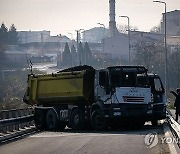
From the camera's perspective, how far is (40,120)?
2659 centimetres

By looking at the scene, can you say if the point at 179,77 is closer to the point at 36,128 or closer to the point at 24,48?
the point at 36,128

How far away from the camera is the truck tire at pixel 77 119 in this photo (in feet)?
78.3

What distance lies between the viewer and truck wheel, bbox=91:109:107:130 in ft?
74.3

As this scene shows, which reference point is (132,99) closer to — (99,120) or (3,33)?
(99,120)

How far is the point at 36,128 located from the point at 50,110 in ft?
4.23

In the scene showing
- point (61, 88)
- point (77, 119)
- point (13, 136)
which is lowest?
point (13, 136)

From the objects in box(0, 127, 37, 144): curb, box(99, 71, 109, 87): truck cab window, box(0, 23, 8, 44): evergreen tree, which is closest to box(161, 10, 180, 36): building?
box(0, 23, 8, 44): evergreen tree

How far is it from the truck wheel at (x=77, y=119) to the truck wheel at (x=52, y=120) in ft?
3.88

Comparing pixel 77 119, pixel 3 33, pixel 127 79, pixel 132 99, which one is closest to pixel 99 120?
pixel 77 119

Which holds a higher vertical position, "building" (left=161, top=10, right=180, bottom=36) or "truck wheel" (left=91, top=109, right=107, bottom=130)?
"building" (left=161, top=10, right=180, bottom=36)

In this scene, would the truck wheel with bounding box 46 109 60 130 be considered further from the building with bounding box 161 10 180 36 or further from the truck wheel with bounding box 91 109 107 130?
the building with bounding box 161 10 180 36

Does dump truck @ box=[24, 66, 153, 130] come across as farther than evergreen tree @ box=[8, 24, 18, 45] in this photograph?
No

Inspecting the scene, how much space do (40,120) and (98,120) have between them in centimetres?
475

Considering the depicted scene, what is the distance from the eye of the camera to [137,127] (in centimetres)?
2394
